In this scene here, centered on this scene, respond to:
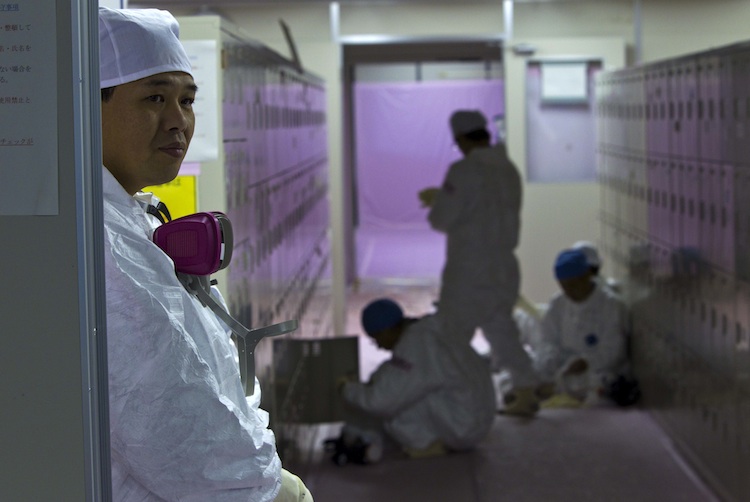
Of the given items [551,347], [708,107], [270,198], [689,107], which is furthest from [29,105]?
[551,347]

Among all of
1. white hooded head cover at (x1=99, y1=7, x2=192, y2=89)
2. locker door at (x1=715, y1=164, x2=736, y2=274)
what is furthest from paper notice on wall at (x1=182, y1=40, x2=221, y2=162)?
locker door at (x1=715, y1=164, x2=736, y2=274)

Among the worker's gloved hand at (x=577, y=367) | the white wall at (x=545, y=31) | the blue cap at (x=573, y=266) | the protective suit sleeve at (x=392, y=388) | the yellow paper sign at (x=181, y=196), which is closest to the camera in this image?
the yellow paper sign at (x=181, y=196)

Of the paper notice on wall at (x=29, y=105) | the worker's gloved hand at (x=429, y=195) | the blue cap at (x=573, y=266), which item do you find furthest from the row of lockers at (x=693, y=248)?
the paper notice on wall at (x=29, y=105)

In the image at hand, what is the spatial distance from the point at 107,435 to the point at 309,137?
379 cm

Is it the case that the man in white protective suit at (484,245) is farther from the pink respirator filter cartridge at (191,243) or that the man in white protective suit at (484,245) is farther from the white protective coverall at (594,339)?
the pink respirator filter cartridge at (191,243)

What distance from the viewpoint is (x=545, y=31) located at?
23.4 feet

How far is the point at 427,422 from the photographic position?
14.8 ft

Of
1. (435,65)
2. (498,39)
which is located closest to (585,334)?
(498,39)

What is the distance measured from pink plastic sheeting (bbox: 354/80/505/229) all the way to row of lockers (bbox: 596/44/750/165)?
16.3 feet

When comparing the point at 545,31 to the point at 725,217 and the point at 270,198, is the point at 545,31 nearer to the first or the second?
the point at 725,217

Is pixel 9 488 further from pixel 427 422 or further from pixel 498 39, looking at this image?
pixel 498 39

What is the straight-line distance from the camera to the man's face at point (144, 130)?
149cm

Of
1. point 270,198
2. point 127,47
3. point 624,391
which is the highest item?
point 127,47

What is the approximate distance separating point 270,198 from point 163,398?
207 centimetres
